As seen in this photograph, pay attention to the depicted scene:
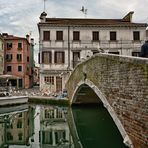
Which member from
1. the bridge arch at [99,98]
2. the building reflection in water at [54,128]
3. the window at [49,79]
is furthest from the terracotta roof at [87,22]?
the building reflection in water at [54,128]

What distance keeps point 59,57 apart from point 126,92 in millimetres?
21603

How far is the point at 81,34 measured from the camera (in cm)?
3069

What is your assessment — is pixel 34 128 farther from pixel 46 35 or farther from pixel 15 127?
pixel 46 35

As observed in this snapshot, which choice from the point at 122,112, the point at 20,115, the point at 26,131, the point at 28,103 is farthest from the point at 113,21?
the point at 122,112

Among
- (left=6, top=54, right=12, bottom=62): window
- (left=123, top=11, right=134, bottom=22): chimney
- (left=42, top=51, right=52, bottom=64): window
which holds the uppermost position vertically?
(left=123, top=11, right=134, bottom=22): chimney

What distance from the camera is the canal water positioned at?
39.4ft

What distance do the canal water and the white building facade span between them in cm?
640

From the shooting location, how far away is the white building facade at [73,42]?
30.0 metres

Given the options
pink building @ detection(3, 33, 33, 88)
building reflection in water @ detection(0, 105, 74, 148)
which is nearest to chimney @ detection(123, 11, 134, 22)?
building reflection in water @ detection(0, 105, 74, 148)

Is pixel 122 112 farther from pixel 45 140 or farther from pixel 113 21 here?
pixel 113 21

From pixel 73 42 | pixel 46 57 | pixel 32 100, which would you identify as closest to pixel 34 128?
pixel 32 100

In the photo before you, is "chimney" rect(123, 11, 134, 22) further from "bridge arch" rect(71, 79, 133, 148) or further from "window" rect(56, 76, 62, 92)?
"bridge arch" rect(71, 79, 133, 148)

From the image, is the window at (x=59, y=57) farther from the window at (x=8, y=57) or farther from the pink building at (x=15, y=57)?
the window at (x=8, y=57)

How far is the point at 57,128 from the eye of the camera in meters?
15.7
